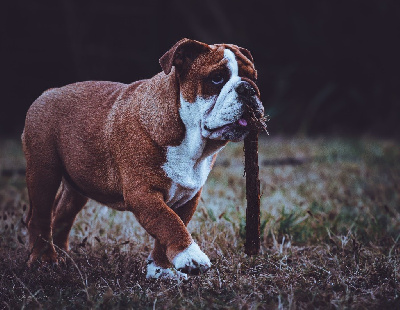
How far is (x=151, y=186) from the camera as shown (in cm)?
257

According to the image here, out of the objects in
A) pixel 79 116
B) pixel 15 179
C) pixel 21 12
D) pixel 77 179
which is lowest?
pixel 15 179

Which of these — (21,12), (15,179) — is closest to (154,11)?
(21,12)

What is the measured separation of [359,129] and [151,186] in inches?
278

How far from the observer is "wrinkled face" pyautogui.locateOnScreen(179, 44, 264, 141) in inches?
96.7

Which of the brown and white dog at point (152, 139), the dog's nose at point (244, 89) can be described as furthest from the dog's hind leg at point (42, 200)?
the dog's nose at point (244, 89)

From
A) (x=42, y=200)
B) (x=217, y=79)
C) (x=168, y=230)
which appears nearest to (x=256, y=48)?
(x=42, y=200)

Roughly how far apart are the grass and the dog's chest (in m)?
0.46

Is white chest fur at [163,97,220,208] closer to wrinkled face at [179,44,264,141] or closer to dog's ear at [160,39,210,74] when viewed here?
wrinkled face at [179,44,264,141]

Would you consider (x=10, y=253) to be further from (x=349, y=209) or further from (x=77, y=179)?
(x=349, y=209)

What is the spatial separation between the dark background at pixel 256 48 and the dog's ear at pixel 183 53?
21.3 feet

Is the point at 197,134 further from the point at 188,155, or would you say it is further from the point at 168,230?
the point at 168,230

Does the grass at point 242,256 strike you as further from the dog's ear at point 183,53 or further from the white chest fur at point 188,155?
the dog's ear at point 183,53

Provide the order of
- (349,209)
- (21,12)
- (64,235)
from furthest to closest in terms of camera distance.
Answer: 1. (21,12)
2. (349,209)
3. (64,235)

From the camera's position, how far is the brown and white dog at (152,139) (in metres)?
2.48
